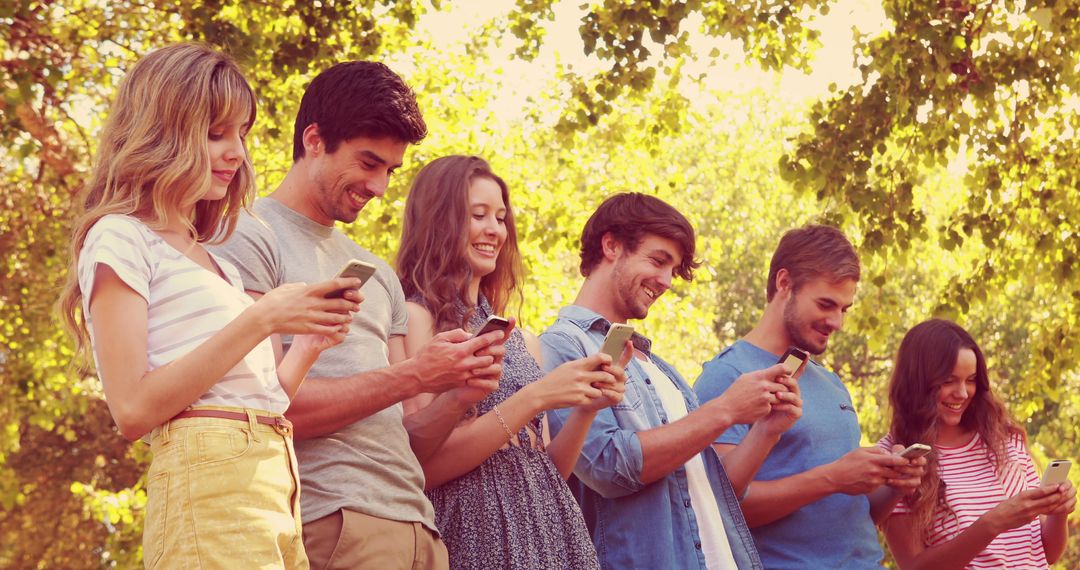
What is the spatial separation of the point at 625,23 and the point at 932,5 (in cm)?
193

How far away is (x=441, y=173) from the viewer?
155 inches

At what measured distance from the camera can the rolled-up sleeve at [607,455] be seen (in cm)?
394

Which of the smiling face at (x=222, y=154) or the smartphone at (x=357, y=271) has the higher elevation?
the smiling face at (x=222, y=154)

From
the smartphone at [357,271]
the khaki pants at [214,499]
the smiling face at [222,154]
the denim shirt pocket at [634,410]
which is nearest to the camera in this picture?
the khaki pants at [214,499]

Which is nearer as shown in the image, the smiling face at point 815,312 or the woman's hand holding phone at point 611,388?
the woman's hand holding phone at point 611,388

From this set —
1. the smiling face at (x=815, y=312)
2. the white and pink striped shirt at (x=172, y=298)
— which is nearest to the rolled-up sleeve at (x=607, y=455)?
the smiling face at (x=815, y=312)

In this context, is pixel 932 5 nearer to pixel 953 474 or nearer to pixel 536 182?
pixel 953 474

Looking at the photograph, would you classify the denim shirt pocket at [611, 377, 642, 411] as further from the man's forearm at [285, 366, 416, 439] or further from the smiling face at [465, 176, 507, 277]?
the man's forearm at [285, 366, 416, 439]

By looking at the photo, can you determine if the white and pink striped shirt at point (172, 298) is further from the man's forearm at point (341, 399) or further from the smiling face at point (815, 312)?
Answer: the smiling face at point (815, 312)

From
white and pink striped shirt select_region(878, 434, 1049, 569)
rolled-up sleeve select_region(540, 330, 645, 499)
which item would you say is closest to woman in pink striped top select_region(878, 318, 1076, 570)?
white and pink striped shirt select_region(878, 434, 1049, 569)

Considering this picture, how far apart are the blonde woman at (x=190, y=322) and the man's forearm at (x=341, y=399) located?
0.17 metres

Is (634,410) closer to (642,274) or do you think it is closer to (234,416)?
(642,274)

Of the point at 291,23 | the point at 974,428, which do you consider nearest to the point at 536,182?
the point at 291,23

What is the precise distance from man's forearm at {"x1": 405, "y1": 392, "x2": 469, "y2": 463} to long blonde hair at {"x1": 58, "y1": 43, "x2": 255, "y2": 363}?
96cm
